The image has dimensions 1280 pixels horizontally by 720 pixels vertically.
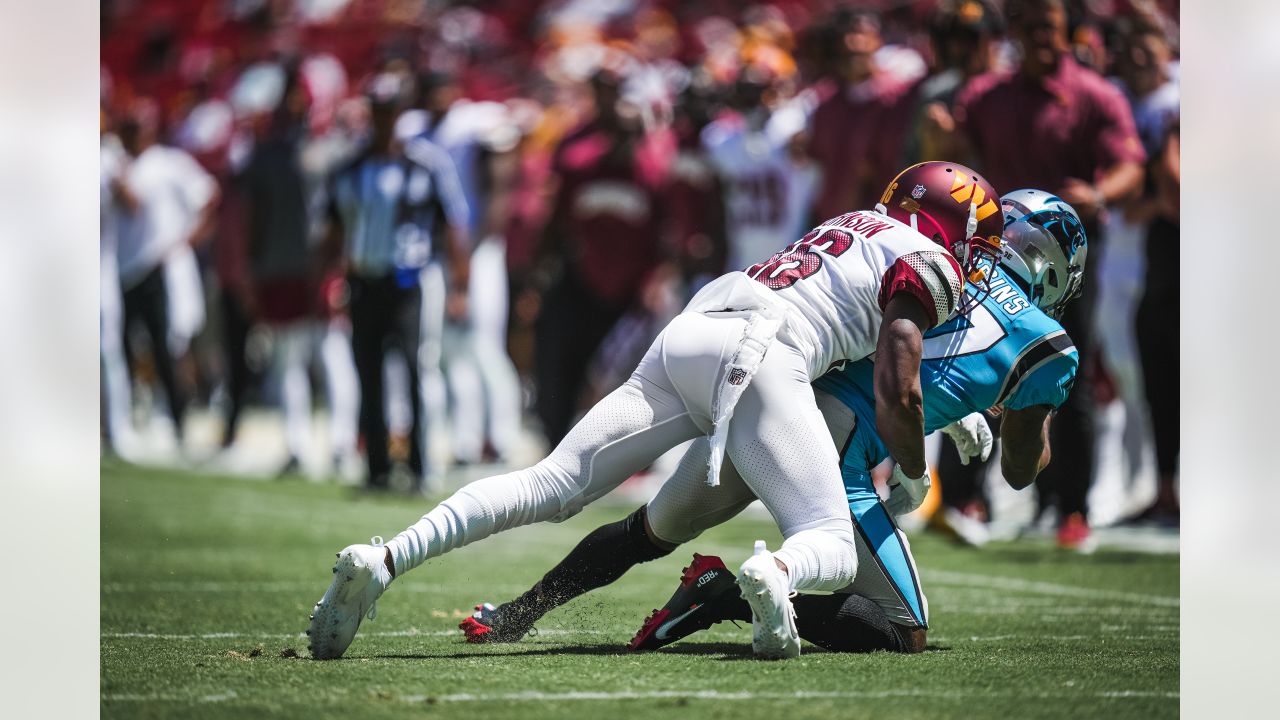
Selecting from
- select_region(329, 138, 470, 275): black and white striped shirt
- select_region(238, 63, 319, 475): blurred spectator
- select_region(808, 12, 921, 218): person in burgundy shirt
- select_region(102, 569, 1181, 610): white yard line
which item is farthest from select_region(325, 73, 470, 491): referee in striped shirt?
select_region(102, 569, 1181, 610): white yard line

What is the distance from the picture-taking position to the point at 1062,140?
7.73 metres

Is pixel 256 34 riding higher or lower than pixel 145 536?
higher

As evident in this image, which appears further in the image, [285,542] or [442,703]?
[285,542]

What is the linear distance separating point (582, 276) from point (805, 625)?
611cm

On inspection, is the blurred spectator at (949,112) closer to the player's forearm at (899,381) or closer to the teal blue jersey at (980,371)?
the teal blue jersey at (980,371)

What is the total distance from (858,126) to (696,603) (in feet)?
16.0

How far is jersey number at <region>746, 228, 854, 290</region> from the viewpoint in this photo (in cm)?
462

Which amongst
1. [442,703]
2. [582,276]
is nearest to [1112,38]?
[582,276]

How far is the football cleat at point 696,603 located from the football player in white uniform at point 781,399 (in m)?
0.21

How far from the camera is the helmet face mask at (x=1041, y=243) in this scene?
517cm

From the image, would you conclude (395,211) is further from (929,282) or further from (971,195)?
(929,282)

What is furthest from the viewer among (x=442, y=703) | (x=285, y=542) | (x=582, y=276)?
(x=582, y=276)
